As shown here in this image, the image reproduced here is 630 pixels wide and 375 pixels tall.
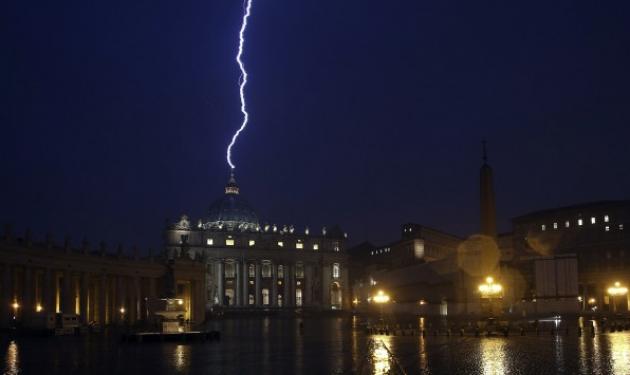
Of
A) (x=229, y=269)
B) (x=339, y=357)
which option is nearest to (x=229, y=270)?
(x=229, y=269)

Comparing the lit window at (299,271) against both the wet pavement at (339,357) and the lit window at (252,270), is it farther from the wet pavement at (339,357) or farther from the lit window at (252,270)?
the wet pavement at (339,357)

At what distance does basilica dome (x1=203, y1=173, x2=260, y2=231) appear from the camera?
542 ft

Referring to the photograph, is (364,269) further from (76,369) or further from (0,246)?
(76,369)


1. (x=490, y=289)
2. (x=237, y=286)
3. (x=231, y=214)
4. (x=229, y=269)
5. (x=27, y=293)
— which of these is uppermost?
(x=231, y=214)

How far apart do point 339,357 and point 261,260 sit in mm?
128760

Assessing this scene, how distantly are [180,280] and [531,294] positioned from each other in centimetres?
3424

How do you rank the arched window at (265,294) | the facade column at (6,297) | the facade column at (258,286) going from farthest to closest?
the arched window at (265,294) < the facade column at (258,286) < the facade column at (6,297)

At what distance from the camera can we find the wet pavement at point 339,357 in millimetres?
24188

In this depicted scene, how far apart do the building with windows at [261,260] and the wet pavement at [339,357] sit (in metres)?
108

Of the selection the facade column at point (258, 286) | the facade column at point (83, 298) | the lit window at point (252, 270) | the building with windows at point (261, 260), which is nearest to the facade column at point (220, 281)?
the building with windows at point (261, 260)

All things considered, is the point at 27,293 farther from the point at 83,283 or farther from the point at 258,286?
the point at 258,286

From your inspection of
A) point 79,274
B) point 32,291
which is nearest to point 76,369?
point 32,291

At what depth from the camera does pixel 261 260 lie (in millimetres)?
157125

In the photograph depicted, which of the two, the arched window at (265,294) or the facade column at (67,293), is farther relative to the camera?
the arched window at (265,294)
